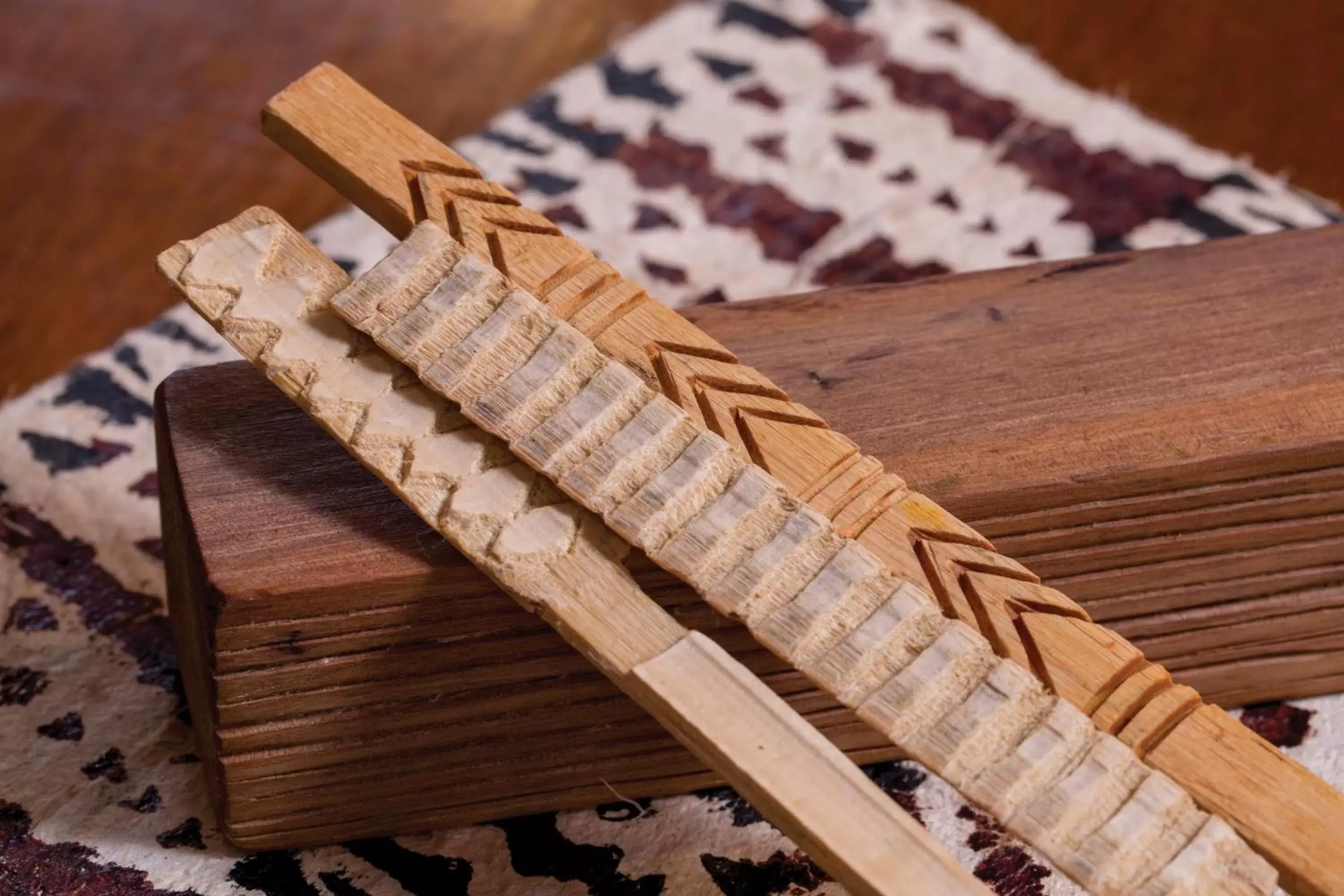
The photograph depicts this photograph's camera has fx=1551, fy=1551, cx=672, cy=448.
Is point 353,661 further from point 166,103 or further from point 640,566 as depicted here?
point 166,103

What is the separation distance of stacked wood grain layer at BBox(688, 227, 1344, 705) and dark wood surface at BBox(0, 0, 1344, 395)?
50 centimetres

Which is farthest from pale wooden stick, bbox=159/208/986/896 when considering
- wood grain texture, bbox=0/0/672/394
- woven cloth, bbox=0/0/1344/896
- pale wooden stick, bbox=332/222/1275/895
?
wood grain texture, bbox=0/0/672/394

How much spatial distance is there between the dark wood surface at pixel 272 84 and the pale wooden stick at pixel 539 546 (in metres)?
0.44

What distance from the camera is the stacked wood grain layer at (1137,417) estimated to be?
67 cm

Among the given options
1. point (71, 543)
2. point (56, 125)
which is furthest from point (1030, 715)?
point (56, 125)

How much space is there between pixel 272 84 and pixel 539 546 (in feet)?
2.60

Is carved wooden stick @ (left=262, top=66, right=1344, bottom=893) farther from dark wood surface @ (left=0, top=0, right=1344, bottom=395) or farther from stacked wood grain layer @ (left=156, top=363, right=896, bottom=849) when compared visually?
dark wood surface @ (left=0, top=0, right=1344, bottom=395)

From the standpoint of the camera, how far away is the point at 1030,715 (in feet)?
1.85

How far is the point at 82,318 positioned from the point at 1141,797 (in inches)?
31.3

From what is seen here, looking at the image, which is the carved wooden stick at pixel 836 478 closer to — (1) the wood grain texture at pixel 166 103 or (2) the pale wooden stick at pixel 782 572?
(2) the pale wooden stick at pixel 782 572

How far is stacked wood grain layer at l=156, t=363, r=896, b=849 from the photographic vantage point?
63 cm

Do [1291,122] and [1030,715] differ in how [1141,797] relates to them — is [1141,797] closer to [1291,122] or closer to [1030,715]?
[1030,715]

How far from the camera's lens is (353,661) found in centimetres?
65

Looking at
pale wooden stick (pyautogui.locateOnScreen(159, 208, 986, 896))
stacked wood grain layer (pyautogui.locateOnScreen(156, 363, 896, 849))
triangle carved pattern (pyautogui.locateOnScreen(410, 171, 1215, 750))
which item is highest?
triangle carved pattern (pyautogui.locateOnScreen(410, 171, 1215, 750))
